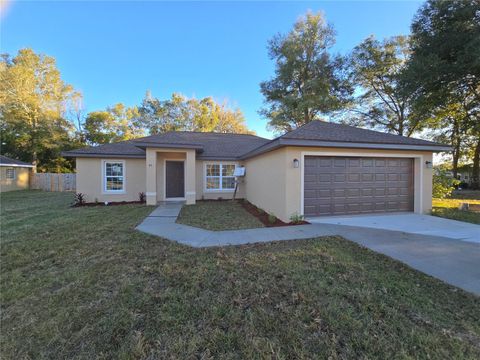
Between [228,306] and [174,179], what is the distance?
10262 mm

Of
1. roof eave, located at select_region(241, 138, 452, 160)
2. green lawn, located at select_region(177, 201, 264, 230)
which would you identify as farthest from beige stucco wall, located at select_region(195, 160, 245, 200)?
roof eave, located at select_region(241, 138, 452, 160)

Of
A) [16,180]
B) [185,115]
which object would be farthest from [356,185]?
[16,180]

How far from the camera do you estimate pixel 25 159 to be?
80.0 feet

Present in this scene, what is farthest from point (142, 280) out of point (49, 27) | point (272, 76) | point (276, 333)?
point (272, 76)

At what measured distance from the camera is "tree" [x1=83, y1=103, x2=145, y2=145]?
Result: 26.4 metres

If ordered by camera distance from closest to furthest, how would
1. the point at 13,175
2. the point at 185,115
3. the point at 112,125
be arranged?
1. the point at 13,175
2. the point at 112,125
3. the point at 185,115

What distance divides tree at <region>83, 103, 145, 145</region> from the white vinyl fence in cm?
774

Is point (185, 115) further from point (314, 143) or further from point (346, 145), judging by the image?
point (346, 145)

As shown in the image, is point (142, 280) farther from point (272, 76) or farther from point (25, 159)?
point (25, 159)

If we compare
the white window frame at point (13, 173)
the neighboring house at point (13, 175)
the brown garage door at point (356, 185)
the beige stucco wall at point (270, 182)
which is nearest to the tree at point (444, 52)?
the brown garage door at point (356, 185)

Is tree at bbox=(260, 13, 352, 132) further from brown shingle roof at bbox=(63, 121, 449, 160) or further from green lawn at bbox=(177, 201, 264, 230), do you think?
green lawn at bbox=(177, 201, 264, 230)

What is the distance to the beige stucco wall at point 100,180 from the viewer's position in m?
11.2

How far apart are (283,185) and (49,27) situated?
13037 mm

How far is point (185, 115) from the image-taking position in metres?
29.9
